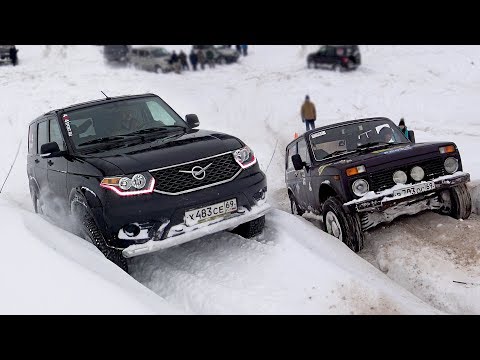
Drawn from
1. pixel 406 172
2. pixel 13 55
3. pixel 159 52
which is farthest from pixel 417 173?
pixel 159 52

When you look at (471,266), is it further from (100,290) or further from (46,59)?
(46,59)

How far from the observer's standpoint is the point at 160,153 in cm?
521

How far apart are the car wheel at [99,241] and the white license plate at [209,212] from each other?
2.50 feet

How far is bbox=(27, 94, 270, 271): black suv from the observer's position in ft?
16.0

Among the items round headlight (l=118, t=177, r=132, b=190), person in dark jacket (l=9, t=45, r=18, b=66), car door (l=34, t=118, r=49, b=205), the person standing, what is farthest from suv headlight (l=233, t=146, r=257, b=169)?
person in dark jacket (l=9, t=45, r=18, b=66)

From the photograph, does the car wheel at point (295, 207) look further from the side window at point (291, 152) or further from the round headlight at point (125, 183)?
the round headlight at point (125, 183)

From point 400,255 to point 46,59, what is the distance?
2446 cm

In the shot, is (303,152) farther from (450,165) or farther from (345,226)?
(450,165)

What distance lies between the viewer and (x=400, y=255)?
588 cm

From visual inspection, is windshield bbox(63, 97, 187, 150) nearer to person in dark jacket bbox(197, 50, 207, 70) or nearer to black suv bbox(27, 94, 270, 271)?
black suv bbox(27, 94, 270, 271)

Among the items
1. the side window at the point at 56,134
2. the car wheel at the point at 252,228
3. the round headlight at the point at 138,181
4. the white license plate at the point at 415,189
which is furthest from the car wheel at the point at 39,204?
the white license plate at the point at 415,189

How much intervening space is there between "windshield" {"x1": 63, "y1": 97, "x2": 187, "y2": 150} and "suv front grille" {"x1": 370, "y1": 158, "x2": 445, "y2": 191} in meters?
2.52

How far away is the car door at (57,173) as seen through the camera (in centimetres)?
595

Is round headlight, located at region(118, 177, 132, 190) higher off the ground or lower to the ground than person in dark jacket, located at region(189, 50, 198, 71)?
higher
